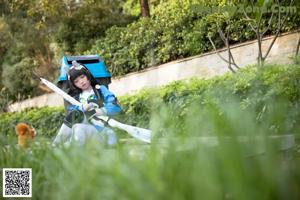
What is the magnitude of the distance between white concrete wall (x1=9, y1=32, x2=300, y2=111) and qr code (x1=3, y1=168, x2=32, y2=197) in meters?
6.63

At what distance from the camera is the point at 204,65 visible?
36.6 feet

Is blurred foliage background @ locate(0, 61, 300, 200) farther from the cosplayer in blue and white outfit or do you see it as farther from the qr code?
the cosplayer in blue and white outfit

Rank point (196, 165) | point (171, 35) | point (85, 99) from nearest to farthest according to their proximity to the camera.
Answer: point (196, 165)
point (85, 99)
point (171, 35)

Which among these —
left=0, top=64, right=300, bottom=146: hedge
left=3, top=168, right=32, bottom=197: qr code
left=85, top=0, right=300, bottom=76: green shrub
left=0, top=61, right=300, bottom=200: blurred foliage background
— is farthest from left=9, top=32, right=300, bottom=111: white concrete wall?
left=0, top=61, right=300, bottom=200: blurred foliage background

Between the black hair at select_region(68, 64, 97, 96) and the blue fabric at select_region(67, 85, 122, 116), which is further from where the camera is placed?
the black hair at select_region(68, 64, 97, 96)

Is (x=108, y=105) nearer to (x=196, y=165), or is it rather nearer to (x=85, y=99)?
(x=85, y=99)

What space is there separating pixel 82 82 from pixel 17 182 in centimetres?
271

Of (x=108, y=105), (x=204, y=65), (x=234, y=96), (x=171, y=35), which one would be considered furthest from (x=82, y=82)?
(x=171, y=35)

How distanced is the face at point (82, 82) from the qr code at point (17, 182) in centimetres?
262

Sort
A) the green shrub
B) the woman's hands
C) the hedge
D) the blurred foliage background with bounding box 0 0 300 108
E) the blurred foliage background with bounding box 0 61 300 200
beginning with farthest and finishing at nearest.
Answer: the blurred foliage background with bounding box 0 0 300 108 → the green shrub → the woman's hands → the hedge → the blurred foliage background with bounding box 0 61 300 200

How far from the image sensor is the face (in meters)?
4.45

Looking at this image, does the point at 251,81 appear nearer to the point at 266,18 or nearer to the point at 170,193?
the point at 266,18

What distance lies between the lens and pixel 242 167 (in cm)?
106

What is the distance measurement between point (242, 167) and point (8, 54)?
18.3 metres
